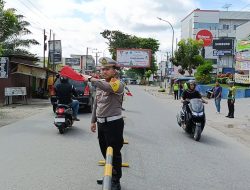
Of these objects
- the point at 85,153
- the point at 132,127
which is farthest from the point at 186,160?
the point at 132,127

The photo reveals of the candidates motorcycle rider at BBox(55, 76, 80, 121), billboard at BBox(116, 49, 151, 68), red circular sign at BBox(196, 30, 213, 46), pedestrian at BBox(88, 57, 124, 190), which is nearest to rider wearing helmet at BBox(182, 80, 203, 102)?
motorcycle rider at BBox(55, 76, 80, 121)

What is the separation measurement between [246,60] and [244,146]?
3294cm

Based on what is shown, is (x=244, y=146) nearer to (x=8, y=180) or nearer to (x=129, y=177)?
(x=129, y=177)

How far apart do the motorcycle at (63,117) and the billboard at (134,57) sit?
66.5 meters

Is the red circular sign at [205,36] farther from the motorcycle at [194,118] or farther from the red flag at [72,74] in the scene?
the red flag at [72,74]

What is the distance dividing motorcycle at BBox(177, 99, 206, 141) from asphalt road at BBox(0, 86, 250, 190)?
24cm

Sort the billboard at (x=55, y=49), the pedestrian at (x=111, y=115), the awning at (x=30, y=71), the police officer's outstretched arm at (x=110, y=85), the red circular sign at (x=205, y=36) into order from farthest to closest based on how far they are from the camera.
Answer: the red circular sign at (x=205, y=36), the billboard at (x=55, y=49), the awning at (x=30, y=71), the pedestrian at (x=111, y=115), the police officer's outstretched arm at (x=110, y=85)

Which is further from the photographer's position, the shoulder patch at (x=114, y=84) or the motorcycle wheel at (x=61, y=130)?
the motorcycle wheel at (x=61, y=130)

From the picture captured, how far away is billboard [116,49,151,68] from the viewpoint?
7925 cm

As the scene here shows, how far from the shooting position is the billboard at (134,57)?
79.2 m

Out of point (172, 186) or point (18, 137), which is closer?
point (172, 186)

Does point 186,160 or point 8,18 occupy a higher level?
point 8,18

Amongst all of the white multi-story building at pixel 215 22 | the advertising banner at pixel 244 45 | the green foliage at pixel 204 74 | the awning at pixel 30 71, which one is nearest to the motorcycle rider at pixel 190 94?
the awning at pixel 30 71

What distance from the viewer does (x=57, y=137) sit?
11.6m
